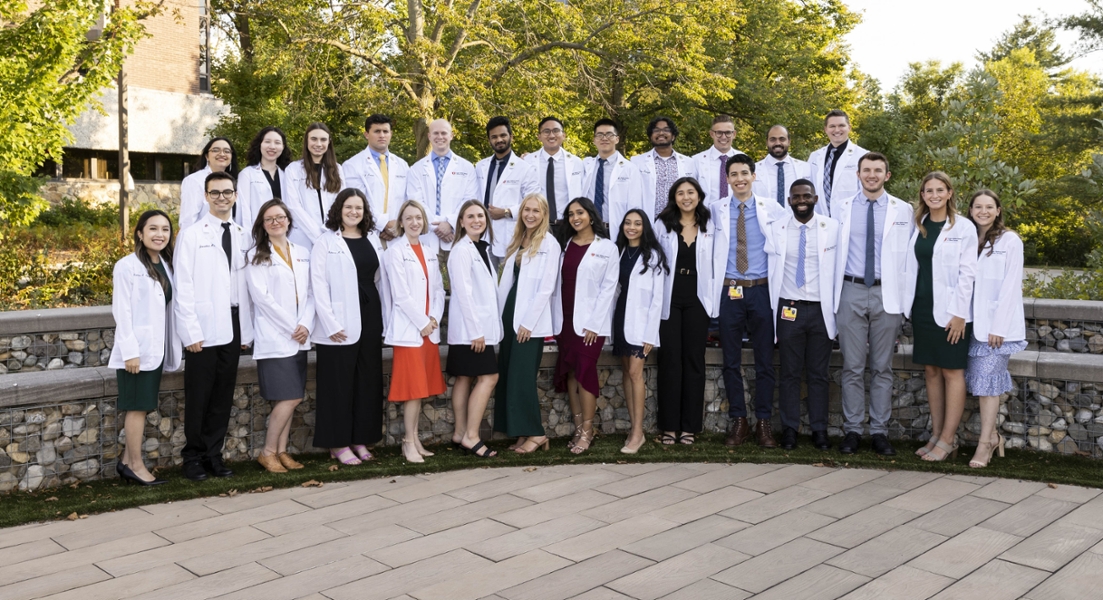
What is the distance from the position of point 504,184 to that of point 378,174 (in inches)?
42.1

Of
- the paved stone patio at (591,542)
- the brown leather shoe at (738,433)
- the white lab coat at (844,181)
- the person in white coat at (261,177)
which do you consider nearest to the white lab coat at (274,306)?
the person in white coat at (261,177)

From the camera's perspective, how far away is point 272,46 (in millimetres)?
18250

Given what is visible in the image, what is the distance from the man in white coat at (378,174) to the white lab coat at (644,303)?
2112 mm

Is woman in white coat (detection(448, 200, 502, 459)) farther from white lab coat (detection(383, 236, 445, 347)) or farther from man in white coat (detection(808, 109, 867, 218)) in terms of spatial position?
man in white coat (detection(808, 109, 867, 218))

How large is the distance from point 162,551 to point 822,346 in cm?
463

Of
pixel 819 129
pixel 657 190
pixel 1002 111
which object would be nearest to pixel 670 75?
pixel 819 129

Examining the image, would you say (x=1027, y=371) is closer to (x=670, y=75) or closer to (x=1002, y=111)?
(x=670, y=75)

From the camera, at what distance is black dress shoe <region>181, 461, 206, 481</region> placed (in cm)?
591

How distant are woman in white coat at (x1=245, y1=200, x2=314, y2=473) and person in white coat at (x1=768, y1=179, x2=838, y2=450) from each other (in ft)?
11.2

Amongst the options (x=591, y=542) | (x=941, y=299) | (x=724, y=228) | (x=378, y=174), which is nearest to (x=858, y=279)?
(x=941, y=299)

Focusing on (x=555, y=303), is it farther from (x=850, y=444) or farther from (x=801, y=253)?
(x=850, y=444)

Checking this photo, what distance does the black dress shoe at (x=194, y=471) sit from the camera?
5.91m

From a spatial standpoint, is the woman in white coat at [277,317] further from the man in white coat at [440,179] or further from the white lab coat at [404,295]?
the man in white coat at [440,179]

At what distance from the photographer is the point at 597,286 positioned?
6.76m
